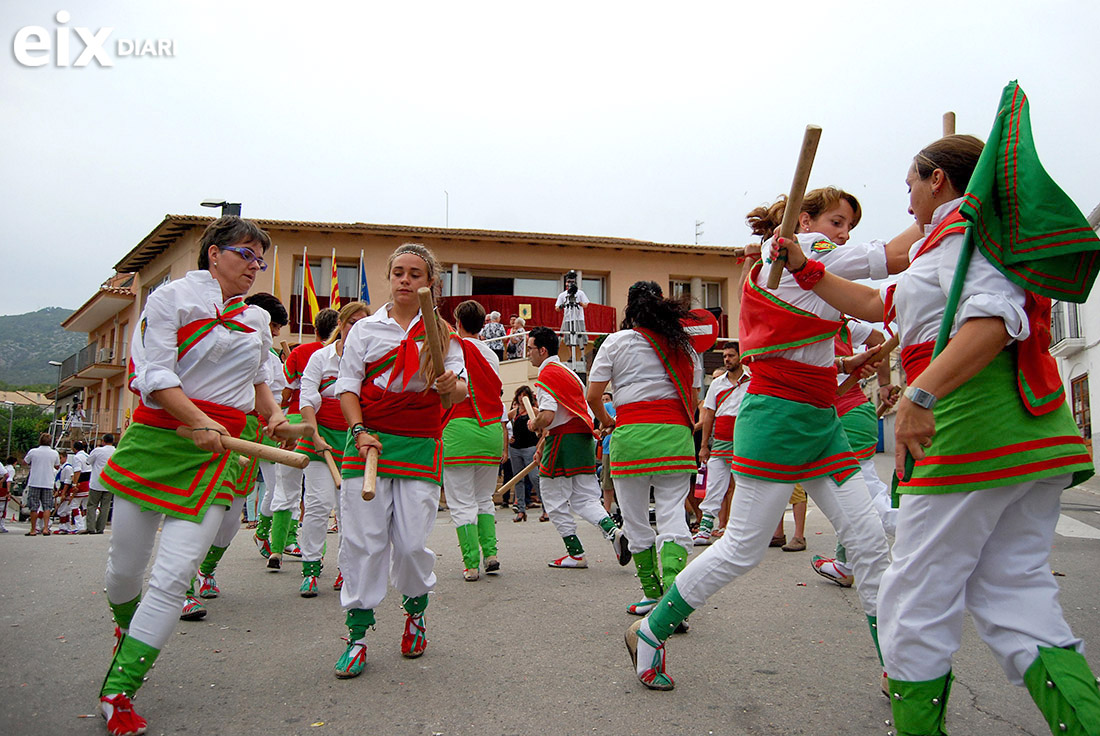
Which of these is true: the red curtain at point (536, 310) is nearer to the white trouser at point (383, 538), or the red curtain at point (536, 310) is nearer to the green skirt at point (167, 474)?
the white trouser at point (383, 538)

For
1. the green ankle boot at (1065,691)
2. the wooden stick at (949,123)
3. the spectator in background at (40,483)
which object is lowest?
the spectator in background at (40,483)

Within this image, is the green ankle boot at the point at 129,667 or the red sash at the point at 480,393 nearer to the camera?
the green ankle boot at the point at 129,667

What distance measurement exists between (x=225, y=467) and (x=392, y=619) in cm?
181

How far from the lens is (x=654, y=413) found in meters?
4.85

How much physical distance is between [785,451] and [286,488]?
4529 mm

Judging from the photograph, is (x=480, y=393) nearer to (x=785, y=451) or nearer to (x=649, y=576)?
(x=649, y=576)

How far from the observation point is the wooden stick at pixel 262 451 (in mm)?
3047

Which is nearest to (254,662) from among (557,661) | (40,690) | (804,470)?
(40,690)

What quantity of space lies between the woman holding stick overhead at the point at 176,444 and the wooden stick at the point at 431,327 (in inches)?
30.0

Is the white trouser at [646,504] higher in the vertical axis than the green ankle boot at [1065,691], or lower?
lower

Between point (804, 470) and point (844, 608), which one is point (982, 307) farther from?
point (844, 608)

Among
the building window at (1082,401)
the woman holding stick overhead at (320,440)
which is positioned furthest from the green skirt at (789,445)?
the building window at (1082,401)

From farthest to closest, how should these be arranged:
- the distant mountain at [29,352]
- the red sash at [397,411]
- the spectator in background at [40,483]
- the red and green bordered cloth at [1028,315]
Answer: the distant mountain at [29,352] < the spectator in background at [40,483] < the red sash at [397,411] < the red and green bordered cloth at [1028,315]

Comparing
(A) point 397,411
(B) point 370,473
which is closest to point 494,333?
(A) point 397,411
